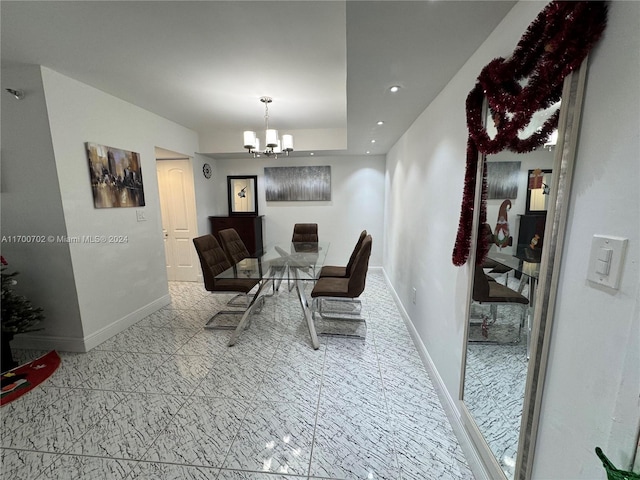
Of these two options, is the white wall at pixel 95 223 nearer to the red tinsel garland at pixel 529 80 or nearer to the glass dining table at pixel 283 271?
the glass dining table at pixel 283 271

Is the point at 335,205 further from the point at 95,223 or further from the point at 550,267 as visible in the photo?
the point at 550,267

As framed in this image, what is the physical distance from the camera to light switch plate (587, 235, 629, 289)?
616 mm

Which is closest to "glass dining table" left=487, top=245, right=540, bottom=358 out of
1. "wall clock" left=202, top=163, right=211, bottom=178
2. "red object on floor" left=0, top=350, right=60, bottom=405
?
"red object on floor" left=0, top=350, right=60, bottom=405

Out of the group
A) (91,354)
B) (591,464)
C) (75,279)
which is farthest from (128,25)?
(591,464)

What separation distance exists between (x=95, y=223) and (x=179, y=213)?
1.71m

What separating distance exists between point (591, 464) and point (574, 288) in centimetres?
48

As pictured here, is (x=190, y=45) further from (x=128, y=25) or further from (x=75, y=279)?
(x=75, y=279)

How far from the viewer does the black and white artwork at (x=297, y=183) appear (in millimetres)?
4539

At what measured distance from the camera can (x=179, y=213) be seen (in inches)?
160

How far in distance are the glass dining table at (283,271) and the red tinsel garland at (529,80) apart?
1604mm

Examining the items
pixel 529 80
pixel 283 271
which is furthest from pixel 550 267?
pixel 283 271

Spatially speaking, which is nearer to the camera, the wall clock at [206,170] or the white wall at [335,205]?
the wall clock at [206,170]

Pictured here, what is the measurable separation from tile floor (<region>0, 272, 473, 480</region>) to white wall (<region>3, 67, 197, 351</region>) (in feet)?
0.96

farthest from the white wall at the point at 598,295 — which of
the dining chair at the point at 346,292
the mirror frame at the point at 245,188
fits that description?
the mirror frame at the point at 245,188
